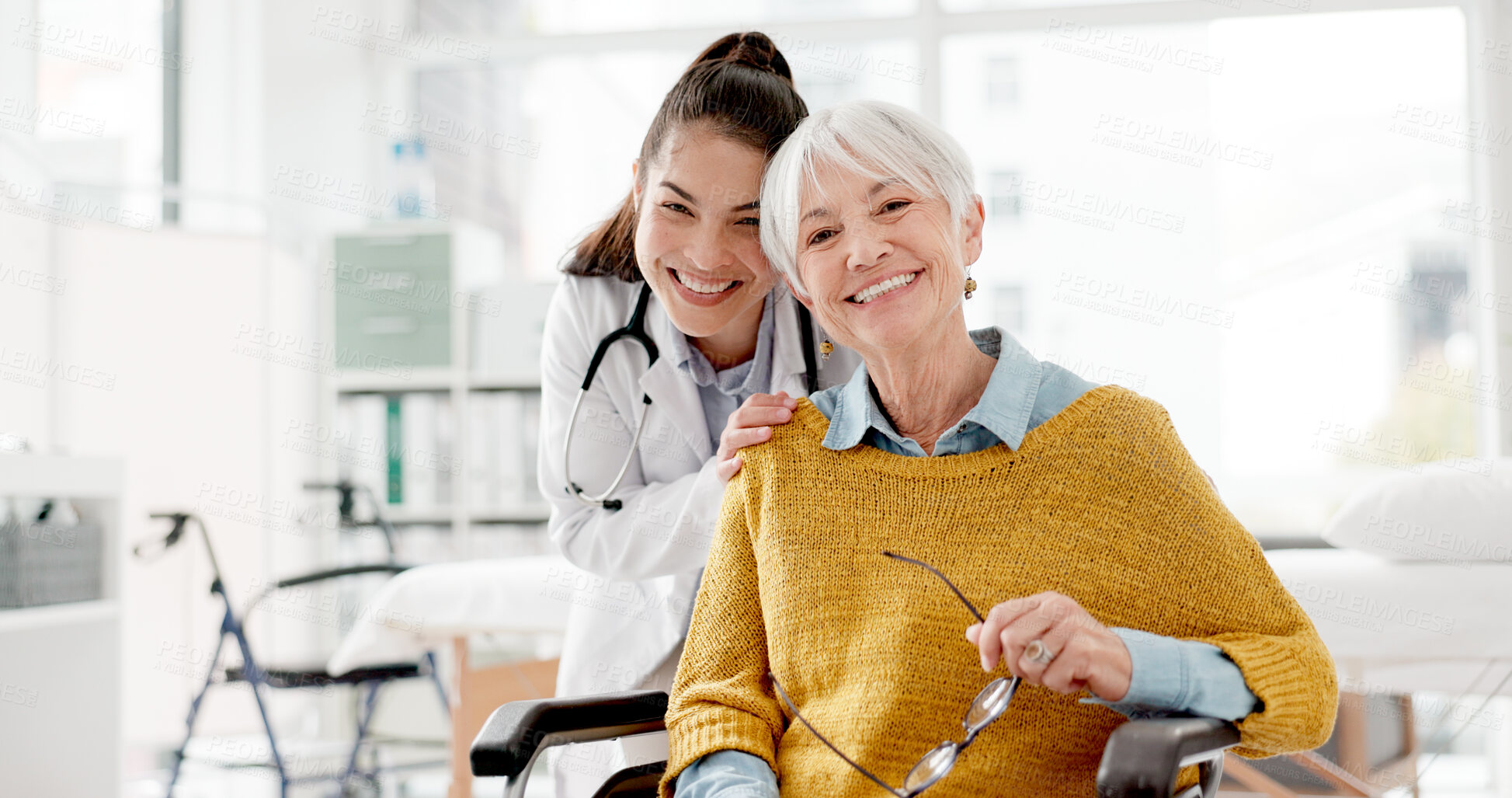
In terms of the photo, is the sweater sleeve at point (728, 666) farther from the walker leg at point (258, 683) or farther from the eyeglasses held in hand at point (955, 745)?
the walker leg at point (258, 683)

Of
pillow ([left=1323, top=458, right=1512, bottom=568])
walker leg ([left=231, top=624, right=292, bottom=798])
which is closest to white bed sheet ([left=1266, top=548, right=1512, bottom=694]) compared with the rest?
pillow ([left=1323, top=458, right=1512, bottom=568])

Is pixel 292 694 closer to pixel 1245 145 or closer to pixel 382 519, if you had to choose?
pixel 382 519

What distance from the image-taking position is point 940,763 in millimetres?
1036

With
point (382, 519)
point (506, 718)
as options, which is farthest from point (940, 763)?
point (382, 519)

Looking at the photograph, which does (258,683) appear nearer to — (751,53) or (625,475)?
(625,475)

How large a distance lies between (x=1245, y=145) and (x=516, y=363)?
8.17 feet

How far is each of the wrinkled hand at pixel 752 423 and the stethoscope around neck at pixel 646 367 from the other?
225 millimetres

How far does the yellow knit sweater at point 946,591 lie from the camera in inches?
44.0

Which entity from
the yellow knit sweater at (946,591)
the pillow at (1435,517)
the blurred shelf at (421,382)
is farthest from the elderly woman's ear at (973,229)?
the blurred shelf at (421,382)

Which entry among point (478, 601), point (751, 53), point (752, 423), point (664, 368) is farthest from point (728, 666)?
point (478, 601)

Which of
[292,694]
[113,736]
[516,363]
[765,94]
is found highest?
[765,94]

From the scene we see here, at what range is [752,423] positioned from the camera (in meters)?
1.34

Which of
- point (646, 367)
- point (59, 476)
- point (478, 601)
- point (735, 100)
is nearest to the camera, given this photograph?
point (735, 100)

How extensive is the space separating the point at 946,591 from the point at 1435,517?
1386mm
